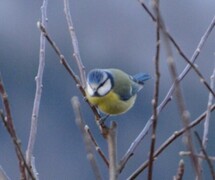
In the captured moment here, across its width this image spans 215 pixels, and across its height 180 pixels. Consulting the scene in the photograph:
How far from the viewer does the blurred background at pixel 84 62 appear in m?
4.10

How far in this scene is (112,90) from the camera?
2.26 m

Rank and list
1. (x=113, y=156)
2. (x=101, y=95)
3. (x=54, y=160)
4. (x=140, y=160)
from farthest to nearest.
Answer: (x=54, y=160) < (x=140, y=160) < (x=101, y=95) < (x=113, y=156)

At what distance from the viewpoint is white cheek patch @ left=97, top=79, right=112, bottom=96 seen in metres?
2.15

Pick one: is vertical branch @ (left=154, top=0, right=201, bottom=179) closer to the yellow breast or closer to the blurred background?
the yellow breast

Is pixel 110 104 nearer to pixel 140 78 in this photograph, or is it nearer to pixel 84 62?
pixel 140 78

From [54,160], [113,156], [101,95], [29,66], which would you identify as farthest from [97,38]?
[113,156]

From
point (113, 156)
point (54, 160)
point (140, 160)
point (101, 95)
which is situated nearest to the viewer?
point (113, 156)

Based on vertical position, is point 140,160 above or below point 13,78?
below

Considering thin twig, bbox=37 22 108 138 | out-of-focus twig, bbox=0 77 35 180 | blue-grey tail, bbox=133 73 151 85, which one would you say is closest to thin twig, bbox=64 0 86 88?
thin twig, bbox=37 22 108 138

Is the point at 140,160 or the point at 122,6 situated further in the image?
the point at 122,6

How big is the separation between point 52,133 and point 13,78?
1.41 feet

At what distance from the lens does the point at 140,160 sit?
3969mm

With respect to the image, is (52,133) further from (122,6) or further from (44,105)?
(122,6)

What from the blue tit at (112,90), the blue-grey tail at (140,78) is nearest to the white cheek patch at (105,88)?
the blue tit at (112,90)
